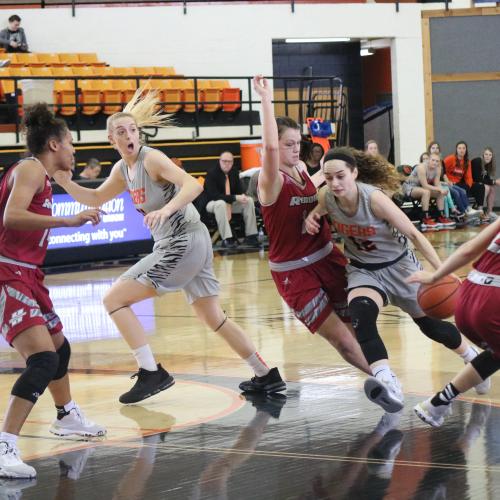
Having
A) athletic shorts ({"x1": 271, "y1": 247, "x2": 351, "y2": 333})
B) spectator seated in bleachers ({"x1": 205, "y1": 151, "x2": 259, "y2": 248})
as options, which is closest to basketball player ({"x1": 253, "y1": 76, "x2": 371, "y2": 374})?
athletic shorts ({"x1": 271, "y1": 247, "x2": 351, "y2": 333})

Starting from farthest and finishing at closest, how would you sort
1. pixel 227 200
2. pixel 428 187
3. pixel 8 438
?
pixel 428 187 → pixel 227 200 → pixel 8 438

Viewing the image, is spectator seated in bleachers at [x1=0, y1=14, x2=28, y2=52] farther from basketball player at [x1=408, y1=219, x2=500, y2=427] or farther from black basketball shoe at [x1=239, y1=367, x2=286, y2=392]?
basketball player at [x1=408, y1=219, x2=500, y2=427]

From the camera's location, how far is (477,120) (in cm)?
2222

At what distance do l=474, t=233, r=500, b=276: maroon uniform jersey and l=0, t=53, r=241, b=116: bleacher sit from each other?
40.3 ft

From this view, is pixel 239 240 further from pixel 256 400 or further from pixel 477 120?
pixel 256 400

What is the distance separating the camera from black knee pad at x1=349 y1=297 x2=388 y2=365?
5195 millimetres

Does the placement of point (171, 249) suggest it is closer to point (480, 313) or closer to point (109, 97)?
point (480, 313)

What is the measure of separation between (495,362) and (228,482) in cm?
133

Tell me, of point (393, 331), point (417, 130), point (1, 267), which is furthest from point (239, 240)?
point (1, 267)

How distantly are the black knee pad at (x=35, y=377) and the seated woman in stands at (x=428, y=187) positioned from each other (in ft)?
45.1

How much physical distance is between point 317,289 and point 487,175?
14.7 m

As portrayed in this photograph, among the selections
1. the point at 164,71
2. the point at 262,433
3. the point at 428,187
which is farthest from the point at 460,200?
the point at 262,433

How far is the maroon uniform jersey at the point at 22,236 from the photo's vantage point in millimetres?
4711

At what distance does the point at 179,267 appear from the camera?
5.90 meters
